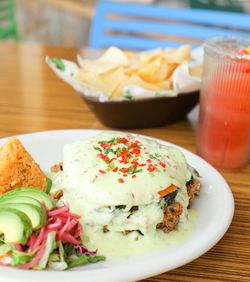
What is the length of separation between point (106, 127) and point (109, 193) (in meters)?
0.69

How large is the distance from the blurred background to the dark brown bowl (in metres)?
3.39

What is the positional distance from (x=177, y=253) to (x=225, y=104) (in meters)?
0.60

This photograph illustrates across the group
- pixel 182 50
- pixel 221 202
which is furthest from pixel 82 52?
pixel 221 202

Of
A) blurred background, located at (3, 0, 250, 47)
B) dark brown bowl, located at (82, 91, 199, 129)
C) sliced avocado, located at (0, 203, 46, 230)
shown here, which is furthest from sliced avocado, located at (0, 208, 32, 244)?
blurred background, located at (3, 0, 250, 47)

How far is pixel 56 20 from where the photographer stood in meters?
5.43

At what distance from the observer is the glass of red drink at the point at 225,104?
1.30m

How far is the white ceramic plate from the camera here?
0.82 metres

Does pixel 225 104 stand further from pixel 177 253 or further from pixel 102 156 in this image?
pixel 177 253

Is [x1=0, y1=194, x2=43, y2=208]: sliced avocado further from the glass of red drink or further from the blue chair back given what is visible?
the blue chair back

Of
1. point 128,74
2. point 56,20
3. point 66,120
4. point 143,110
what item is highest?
point 128,74

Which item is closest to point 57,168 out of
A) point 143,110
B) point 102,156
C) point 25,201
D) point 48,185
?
point 48,185

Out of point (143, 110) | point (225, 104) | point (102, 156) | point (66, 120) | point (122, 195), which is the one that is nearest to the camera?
point (122, 195)

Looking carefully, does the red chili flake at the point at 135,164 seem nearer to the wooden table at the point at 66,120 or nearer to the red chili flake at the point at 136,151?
the red chili flake at the point at 136,151

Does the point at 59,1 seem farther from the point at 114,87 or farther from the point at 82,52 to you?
the point at 114,87
